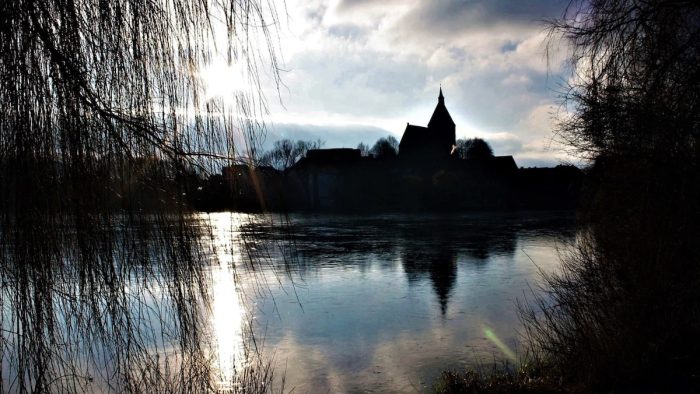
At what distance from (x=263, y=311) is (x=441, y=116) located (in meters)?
67.4

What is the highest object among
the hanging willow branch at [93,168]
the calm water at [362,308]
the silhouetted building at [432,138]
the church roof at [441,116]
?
the church roof at [441,116]

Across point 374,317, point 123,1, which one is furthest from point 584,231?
point 123,1

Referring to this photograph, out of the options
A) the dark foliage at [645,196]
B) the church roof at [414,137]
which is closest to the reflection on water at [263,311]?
the dark foliage at [645,196]

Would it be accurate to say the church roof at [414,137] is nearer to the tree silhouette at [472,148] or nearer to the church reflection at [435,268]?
the tree silhouette at [472,148]

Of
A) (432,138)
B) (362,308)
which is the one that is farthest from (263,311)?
(432,138)

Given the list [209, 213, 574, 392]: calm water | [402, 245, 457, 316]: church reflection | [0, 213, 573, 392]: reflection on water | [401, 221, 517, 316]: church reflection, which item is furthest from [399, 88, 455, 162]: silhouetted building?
[209, 213, 574, 392]: calm water

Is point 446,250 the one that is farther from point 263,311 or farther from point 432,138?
point 432,138

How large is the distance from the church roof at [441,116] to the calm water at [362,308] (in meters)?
55.9

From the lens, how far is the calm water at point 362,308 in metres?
2.95

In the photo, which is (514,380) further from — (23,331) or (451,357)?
(23,331)

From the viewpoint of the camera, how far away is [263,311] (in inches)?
440

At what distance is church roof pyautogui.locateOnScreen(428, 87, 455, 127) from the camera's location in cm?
7549

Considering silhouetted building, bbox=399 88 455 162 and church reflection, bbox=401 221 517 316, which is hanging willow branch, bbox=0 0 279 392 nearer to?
church reflection, bbox=401 221 517 316

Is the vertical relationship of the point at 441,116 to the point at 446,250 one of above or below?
above
